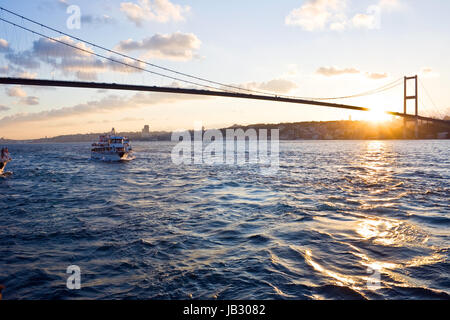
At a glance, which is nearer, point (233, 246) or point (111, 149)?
point (233, 246)

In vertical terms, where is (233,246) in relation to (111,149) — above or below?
below

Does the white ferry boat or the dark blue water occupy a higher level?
the white ferry boat

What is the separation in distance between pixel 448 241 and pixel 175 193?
1317 cm

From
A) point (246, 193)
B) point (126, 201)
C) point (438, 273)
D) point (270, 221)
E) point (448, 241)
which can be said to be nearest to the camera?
point (438, 273)

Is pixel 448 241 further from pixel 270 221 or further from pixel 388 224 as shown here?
pixel 270 221

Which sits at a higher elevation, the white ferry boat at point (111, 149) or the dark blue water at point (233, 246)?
the white ferry boat at point (111, 149)

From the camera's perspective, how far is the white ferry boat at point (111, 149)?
4419 centimetres

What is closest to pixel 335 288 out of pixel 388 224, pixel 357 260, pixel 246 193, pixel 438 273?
pixel 357 260

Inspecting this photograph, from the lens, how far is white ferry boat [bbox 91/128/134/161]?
145ft

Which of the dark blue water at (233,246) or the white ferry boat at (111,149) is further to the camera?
the white ferry boat at (111,149)

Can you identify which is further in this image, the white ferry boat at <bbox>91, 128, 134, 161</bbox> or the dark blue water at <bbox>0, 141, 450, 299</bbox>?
Result: the white ferry boat at <bbox>91, 128, 134, 161</bbox>

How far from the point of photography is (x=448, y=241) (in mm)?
7707

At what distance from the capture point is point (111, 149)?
45344 mm
